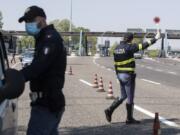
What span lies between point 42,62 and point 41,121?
51 centimetres

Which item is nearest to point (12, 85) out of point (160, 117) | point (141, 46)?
point (141, 46)

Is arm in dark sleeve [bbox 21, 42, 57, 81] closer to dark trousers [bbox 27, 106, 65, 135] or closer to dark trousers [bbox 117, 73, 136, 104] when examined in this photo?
dark trousers [bbox 27, 106, 65, 135]

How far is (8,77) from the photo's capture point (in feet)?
12.1

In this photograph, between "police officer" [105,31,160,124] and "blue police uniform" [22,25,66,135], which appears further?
"police officer" [105,31,160,124]

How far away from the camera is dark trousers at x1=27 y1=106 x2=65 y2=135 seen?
16.5 feet

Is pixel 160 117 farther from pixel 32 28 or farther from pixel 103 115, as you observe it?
pixel 32 28

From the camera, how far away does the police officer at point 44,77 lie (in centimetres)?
504

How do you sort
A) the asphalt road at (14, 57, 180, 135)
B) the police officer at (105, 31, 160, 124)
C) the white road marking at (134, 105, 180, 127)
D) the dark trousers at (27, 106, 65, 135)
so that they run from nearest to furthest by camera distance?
1. the dark trousers at (27, 106, 65, 135)
2. the asphalt road at (14, 57, 180, 135)
3. the police officer at (105, 31, 160, 124)
4. the white road marking at (134, 105, 180, 127)

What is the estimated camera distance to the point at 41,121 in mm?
5059

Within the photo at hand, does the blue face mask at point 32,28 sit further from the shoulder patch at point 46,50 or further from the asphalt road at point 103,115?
the asphalt road at point 103,115

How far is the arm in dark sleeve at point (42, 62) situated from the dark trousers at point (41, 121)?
13.5 inches

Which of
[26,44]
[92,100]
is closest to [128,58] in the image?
[92,100]

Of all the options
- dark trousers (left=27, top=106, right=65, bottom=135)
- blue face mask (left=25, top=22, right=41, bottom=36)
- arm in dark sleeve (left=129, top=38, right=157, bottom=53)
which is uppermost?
blue face mask (left=25, top=22, right=41, bottom=36)

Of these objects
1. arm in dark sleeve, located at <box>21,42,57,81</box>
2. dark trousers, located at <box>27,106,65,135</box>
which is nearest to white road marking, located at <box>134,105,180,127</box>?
dark trousers, located at <box>27,106,65,135</box>
